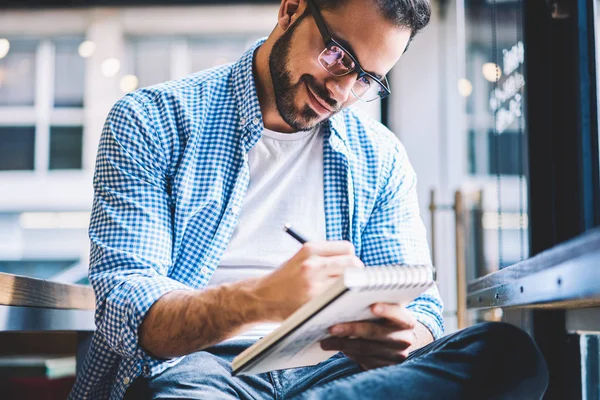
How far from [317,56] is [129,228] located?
49 cm

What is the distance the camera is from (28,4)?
169 inches

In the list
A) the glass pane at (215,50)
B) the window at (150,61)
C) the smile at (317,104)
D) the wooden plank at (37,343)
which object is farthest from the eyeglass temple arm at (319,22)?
the window at (150,61)

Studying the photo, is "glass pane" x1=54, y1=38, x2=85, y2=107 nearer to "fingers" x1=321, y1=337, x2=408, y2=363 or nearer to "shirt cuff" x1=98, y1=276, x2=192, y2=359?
"shirt cuff" x1=98, y1=276, x2=192, y2=359

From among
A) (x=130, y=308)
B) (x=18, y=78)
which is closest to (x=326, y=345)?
(x=130, y=308)

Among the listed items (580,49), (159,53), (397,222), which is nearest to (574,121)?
(580,49)

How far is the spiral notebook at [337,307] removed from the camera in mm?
796

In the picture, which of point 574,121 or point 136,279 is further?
point 574,121

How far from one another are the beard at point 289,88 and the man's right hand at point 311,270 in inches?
21.6

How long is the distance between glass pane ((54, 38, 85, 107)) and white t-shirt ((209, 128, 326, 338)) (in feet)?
14.2

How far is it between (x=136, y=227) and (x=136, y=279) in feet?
0.40

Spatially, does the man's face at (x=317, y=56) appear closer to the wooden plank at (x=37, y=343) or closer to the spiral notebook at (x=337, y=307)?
the spiral notebook at (x=337, y=307)

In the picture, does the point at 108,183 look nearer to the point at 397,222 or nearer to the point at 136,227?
the point at 136,227

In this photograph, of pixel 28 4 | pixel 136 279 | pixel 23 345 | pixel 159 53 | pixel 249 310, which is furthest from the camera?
pixel 159 53

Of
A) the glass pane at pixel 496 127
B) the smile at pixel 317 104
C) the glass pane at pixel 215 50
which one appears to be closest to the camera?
the smile at pixel 317 104
